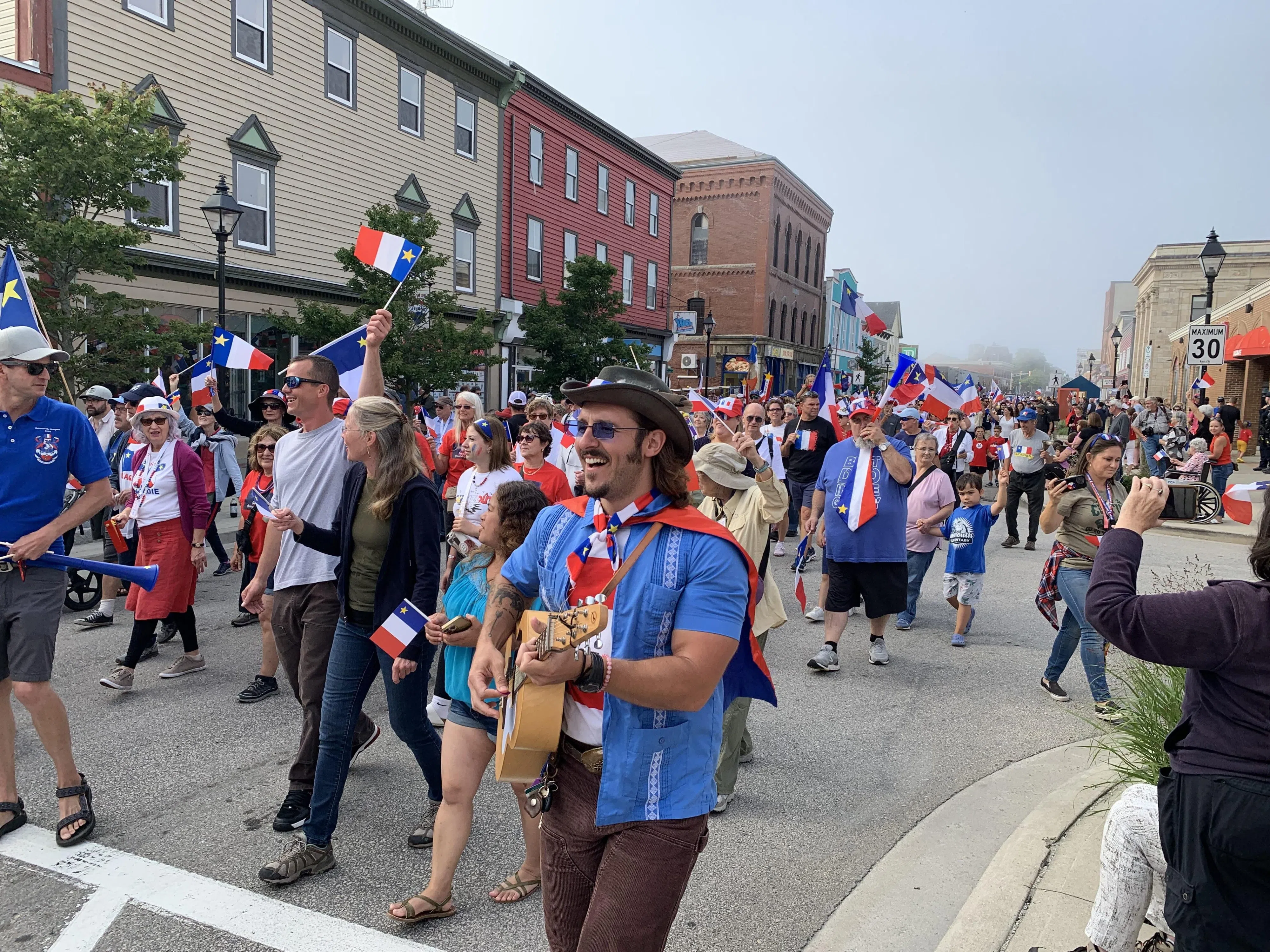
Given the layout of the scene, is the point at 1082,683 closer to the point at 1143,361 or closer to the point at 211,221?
the point at 211,221

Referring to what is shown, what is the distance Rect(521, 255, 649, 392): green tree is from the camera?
75.0 feet

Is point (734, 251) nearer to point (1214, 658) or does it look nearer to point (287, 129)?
point (287, 129)

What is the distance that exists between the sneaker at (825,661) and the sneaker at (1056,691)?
148 cm

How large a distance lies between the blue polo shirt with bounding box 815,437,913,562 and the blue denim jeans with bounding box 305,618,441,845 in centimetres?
372

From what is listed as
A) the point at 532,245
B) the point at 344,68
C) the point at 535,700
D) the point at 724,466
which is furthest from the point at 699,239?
the point at 535,700

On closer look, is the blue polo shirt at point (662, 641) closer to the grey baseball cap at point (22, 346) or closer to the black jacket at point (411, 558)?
the black jacket at point (411, 558)

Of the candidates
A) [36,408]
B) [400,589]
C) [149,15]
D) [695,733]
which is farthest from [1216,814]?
[149,15]

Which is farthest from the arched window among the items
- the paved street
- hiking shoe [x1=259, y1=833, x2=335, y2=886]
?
hiking shoe [x1=259, y1=833, x2=335, y2=886]

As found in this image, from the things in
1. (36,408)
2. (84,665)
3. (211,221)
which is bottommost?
(84,665)

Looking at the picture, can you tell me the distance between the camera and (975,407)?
57.0 feet

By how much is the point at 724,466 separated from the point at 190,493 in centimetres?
381

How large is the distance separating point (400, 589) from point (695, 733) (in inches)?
74.6

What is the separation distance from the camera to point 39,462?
13.1 ft

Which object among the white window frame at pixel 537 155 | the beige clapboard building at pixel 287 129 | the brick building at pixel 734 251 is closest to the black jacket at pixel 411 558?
the beige clapboard building at pixel 287 129
